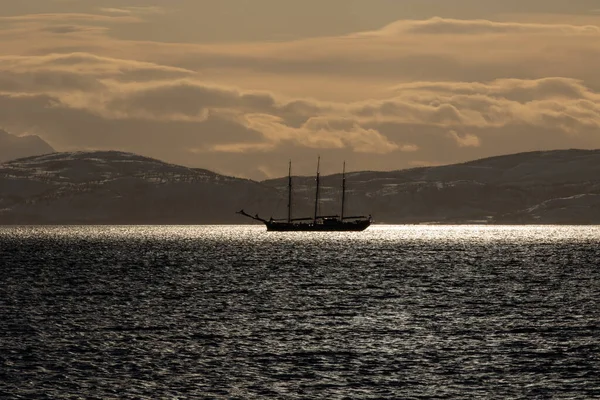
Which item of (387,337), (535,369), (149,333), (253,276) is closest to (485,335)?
(387,337)

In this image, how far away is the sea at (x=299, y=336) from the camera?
53.7m

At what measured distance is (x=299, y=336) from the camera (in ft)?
237

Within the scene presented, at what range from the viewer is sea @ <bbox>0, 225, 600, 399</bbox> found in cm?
5372

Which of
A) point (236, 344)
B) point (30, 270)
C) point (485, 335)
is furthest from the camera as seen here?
point (30, 270)

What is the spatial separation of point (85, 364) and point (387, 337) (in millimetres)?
22309

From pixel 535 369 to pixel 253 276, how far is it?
3176 inches

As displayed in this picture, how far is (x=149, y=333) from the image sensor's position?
73.9 m

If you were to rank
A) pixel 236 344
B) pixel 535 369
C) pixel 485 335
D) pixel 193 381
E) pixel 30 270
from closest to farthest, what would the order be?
pixel 193 381 → pixel 535 369 → pixel 236 344 → pixel 485 335 → pixel 30 270

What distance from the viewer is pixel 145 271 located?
15125 centimetres

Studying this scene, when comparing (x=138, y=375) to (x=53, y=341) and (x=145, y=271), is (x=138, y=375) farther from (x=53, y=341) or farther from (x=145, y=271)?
(x=145, y=271)

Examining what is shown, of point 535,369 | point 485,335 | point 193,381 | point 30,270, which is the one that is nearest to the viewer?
point 193,381

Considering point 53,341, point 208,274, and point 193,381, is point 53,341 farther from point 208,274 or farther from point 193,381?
point 208,274

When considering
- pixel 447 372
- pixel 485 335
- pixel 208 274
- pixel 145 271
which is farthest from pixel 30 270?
pixel 447 372

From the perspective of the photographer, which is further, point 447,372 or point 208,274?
point 208,274
